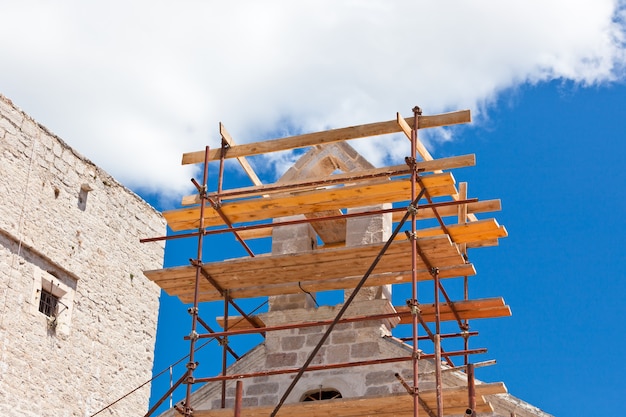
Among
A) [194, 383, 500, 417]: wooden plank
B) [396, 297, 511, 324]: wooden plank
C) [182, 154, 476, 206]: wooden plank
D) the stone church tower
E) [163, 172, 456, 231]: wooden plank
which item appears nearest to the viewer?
[194, 383, 500, 417]: wooden plank

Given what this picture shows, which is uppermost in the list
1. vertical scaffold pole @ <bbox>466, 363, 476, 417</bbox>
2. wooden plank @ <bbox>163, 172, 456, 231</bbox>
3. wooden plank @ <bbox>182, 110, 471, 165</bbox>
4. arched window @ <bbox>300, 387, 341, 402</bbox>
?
wooden plank @ <bbox>182, 110, 471, 165</bbox>

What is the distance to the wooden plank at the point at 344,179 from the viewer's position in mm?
13984

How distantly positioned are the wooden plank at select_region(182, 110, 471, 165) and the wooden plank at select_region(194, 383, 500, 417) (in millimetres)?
3204

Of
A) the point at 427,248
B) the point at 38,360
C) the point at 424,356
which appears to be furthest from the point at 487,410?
the point at 38,360

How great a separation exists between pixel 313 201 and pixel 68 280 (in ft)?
18.2

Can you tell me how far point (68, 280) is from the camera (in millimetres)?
18625

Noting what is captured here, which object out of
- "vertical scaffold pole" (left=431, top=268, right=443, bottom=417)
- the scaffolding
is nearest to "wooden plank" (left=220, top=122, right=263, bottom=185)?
the scaffolding

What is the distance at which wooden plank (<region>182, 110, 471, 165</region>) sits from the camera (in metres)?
14.4

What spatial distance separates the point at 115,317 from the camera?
19.5m

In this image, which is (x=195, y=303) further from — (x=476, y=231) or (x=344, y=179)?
(x=476, y=231)

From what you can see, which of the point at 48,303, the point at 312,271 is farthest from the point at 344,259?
the point at 48,303

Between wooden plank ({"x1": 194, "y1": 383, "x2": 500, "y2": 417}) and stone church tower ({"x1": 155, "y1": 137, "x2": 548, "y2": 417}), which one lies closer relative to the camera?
wooden plank ({"x1": 194, "y1": 383, "x2": 500, "y2": 417})

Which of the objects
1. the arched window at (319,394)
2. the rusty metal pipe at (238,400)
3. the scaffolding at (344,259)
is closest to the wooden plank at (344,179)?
the scaffolding at (344,259)

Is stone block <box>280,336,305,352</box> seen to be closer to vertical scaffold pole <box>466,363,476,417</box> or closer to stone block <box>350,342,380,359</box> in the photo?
stone block <box>350,342,380,359</box>
